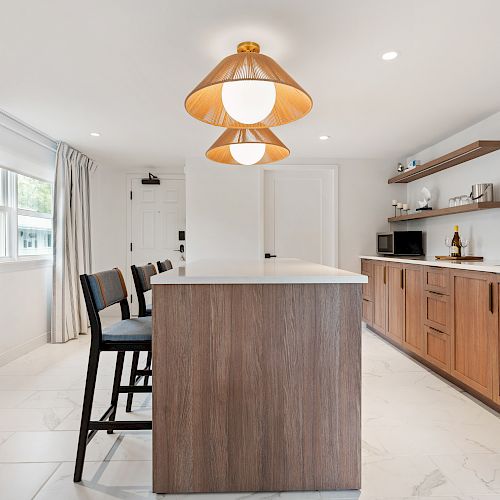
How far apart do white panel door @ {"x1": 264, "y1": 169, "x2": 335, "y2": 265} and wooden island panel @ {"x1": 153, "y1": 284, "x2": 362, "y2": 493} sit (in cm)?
371

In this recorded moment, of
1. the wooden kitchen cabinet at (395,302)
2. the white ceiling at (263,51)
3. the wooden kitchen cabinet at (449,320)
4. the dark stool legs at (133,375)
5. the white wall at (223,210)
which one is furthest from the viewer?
the white wall at (223,210)

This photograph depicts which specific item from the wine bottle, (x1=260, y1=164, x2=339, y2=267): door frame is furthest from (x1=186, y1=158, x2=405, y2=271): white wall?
the wine bottle

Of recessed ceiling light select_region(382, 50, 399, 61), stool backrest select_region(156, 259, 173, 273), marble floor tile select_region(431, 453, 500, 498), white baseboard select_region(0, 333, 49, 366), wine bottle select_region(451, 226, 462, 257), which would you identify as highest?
recessed ceiling light select_region(382, 50, 399, 61)

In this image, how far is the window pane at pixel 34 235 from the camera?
4176mm

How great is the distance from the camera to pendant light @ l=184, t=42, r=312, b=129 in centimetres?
172

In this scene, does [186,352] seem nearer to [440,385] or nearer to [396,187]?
[440,385]

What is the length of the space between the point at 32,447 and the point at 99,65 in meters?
2.26

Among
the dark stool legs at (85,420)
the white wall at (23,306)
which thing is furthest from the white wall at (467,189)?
the white wall at (23,306)

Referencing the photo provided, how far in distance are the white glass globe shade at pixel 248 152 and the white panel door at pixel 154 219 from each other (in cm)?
340

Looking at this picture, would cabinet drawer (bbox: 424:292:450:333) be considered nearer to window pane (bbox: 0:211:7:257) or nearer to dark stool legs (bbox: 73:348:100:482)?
dark stool legs (bbox: 73:348:100:482)

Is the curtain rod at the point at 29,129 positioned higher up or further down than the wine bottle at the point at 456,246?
higher up

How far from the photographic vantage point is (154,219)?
19.9 ft

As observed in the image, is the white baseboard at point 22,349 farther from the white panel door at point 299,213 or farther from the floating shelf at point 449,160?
the floating shelf at point 449,160

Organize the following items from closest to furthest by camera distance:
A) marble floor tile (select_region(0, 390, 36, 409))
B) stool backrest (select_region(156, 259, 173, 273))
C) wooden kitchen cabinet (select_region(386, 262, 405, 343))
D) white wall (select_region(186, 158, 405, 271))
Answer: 1. marble floor tile (select_region(0, 390, 36, 409))
2. stool backrest (select_region(156, 259, 173, 273))
3. wooden kitchen cabinet (select_region(386, 262, 405, 343))
4. white wall (select_region(186, 158, 405, 271))
